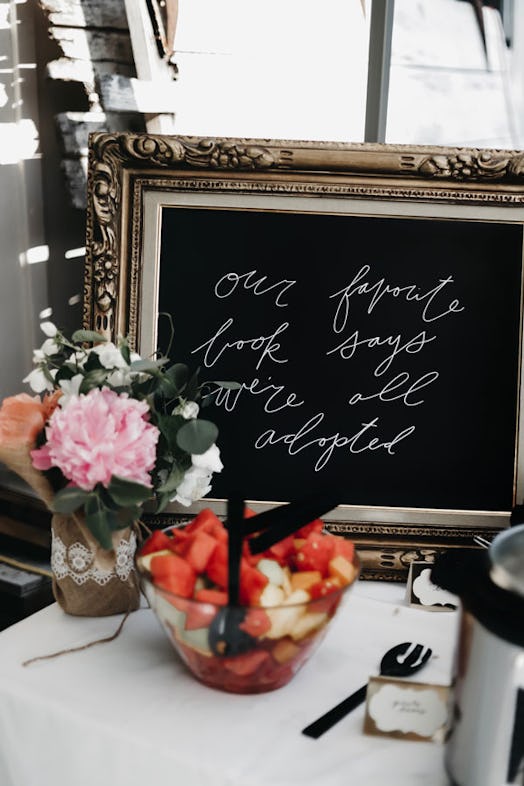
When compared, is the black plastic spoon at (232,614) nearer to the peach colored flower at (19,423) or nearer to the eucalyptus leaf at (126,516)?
the eucalyptus leaf at (126,516)

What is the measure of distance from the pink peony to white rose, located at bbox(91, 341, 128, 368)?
0.16 ft

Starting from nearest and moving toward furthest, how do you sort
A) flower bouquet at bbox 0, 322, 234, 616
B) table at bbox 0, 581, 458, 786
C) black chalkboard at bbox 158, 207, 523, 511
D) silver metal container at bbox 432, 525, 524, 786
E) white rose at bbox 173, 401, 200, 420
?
silver metal container at bbox 432, 525, 524, 786, table at bbox 0, 581, 458, 786, flower bouquet at bbox 0, 322, 234, 616, white rose at bbox 173, 401, 200, 420, black chalkboard at bbox 158, 207, 523, 511

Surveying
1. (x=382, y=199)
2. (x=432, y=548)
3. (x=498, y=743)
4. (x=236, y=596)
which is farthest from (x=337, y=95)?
(x=498, y=743)

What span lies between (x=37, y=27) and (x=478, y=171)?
2.57 ft

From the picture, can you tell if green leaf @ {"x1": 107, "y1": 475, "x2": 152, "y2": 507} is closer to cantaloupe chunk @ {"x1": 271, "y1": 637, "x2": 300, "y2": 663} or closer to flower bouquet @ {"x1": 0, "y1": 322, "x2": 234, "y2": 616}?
flower bouquet @ {"x1": 0, "y1": 322, "x2": 234, "y2": 616}

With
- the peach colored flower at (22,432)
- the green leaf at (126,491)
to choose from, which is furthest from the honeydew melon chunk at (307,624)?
the peach colored flower at (22,432)

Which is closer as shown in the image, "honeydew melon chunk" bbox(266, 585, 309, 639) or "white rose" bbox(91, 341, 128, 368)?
"honeydew melon chunk" bbox(266, 585, 309, 639)

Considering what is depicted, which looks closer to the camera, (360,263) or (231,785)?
(231,785)

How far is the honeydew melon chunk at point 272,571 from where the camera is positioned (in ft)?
2.49

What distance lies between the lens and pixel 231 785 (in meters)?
0.68

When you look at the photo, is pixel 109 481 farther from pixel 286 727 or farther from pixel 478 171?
pixel 478 171

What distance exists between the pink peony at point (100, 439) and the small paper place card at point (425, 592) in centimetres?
39

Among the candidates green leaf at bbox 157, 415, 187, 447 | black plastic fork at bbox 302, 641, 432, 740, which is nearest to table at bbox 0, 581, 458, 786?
black plastic fork at bbox 302, 641, 432, 740

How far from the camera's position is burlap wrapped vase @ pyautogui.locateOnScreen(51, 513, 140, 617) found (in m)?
0.90
